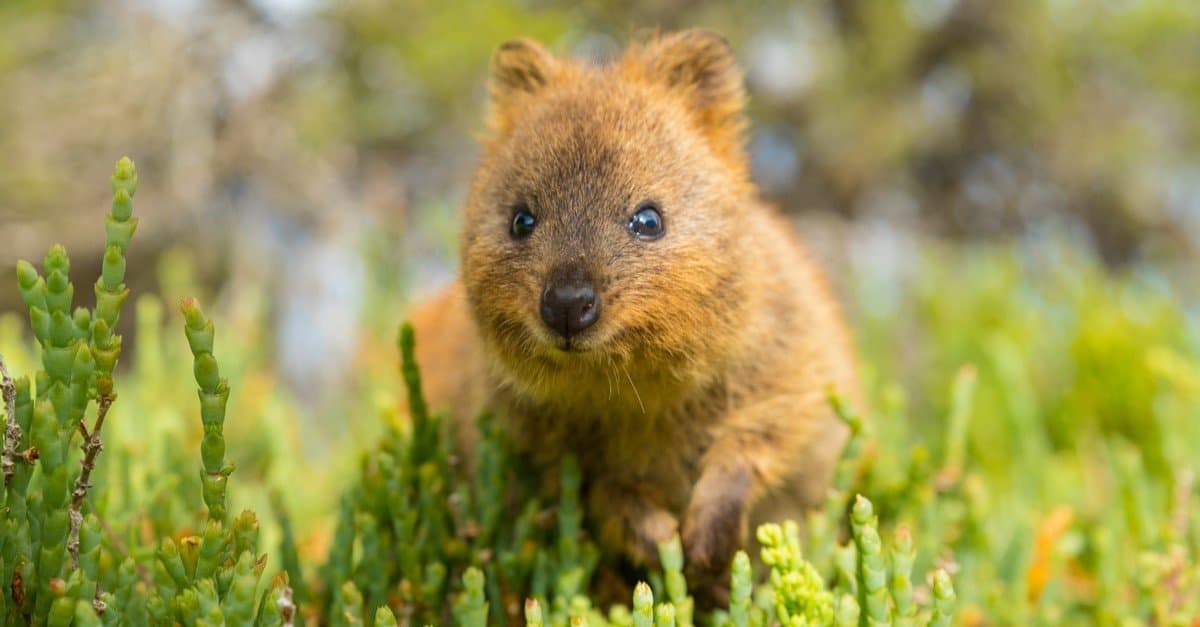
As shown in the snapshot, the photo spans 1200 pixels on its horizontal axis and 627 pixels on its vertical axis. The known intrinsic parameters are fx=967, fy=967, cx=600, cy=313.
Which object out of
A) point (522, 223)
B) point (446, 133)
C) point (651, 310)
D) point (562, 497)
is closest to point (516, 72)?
point (522, 223)

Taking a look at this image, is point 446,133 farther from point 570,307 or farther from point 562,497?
point 570,307

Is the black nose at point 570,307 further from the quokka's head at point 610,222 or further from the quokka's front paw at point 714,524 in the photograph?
the quokka's front paw at point 714,524

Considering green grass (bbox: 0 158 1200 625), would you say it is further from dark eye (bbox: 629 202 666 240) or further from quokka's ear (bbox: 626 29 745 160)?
quokka's ear (bbox: 626 29 745 160)

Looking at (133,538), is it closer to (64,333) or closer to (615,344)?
(64,333)

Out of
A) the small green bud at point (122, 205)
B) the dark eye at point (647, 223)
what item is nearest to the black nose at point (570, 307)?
the dark eye at point (647, 223)

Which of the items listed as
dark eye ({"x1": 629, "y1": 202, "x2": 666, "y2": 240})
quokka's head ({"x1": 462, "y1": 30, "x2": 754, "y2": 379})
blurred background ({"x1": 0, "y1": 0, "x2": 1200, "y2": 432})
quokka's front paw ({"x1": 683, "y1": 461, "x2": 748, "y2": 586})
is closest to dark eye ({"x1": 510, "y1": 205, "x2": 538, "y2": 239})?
quokka's head ({"x1": 462, "y1": 30, "x2": 754, "y2": 379})
